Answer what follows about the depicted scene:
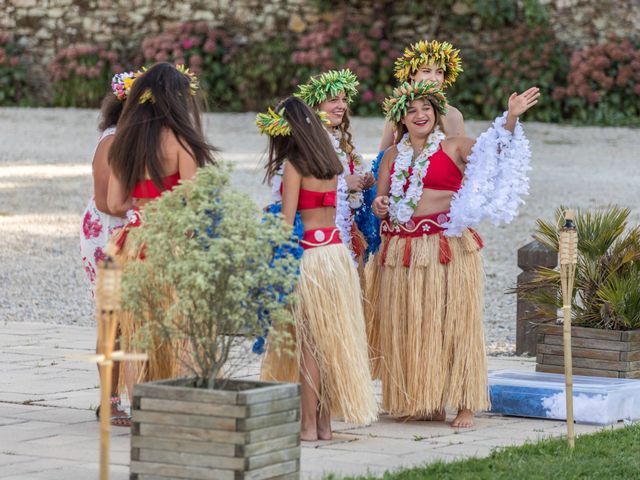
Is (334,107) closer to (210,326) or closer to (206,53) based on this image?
(210,326)

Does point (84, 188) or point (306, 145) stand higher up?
point (84, 188)

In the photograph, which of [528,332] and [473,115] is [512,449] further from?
[473,115]

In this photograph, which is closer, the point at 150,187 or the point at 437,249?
the point at 150,187

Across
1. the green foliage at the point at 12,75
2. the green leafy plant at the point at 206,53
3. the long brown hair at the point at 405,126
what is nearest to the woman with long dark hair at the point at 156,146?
the long brown hair at the point at 405,126

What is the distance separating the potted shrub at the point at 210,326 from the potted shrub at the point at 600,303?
243 cm

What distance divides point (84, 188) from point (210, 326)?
10527mm

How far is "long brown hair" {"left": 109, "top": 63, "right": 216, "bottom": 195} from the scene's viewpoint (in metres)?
5.28

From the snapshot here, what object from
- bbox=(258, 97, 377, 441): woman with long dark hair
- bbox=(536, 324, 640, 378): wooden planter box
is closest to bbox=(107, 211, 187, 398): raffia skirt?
bbox=(258, 97, 377, 441): woman with long dark hair

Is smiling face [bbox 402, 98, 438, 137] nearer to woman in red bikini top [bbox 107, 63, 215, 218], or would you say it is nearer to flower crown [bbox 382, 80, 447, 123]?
flower crown [bbox 382, 80, 447, 123]

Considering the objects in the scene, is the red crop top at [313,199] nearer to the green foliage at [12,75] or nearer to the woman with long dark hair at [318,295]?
the woman with long dark hair at [318,295]

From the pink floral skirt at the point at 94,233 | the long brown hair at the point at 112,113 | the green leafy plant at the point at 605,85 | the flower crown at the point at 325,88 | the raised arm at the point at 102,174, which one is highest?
the green leafy plant at the point at 605,85

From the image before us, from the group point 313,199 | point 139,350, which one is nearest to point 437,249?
point 313,199

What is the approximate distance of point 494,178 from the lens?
5812 mm

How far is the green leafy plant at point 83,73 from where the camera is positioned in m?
20.2
